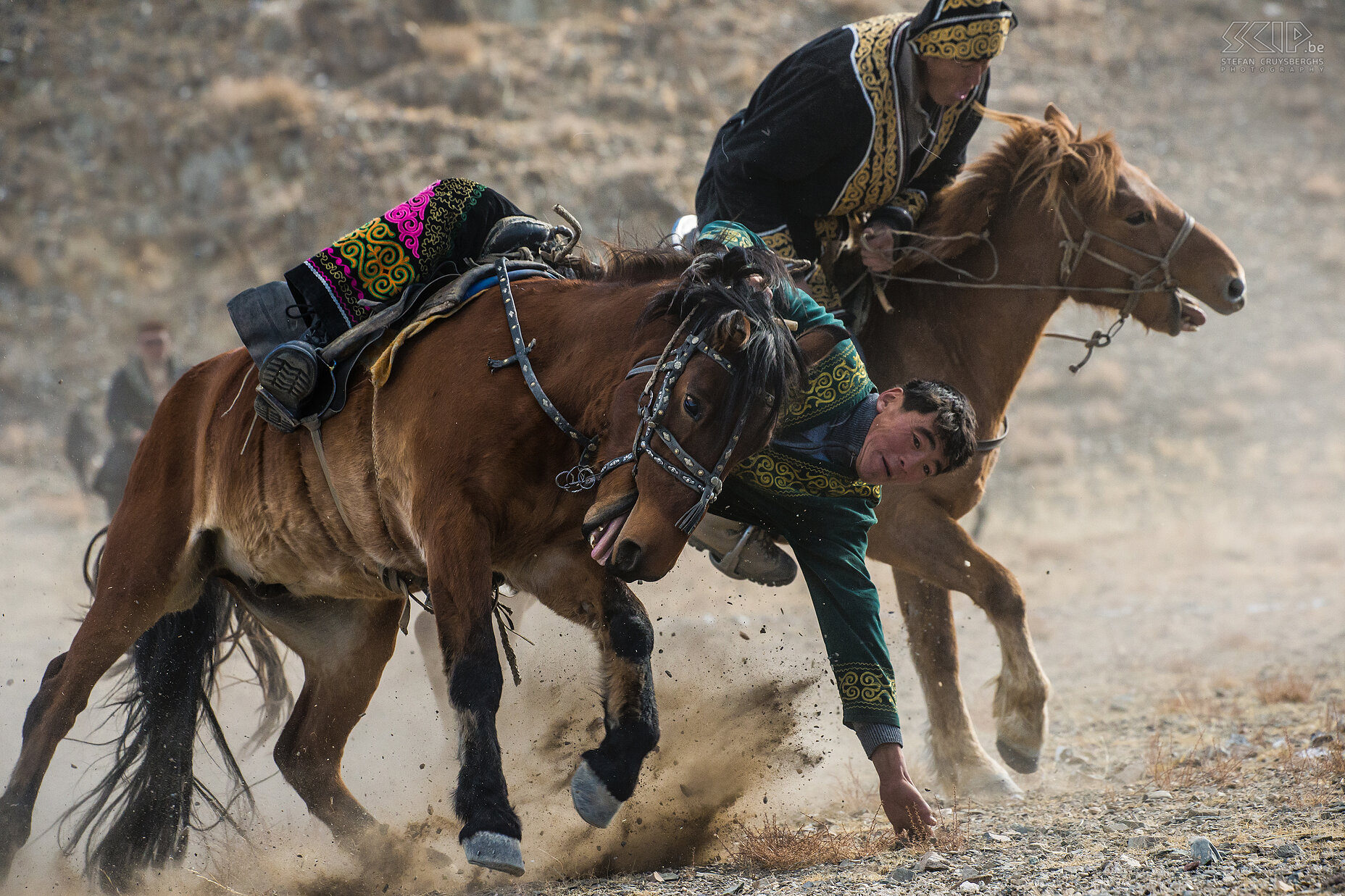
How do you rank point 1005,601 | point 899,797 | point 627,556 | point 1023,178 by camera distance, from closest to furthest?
point 627,556
point 899,797
point 1005,601
point 1023,178

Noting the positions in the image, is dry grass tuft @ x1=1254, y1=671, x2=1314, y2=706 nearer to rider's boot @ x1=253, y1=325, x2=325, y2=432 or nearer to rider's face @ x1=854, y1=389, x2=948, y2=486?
rider's face @ x1=854, y1=389, x2=948, y2=486

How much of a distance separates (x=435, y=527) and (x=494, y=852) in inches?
34.6

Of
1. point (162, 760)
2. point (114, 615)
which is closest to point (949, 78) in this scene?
point (114, 615)

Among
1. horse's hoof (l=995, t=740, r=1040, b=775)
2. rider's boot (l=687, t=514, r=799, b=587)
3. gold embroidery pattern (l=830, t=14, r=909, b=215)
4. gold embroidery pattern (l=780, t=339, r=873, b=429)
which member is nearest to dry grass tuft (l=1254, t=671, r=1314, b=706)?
horse's hoof (l=995, t=740, r=1040, b=775)

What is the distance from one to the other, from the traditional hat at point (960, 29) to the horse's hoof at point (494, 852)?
11.1 ft

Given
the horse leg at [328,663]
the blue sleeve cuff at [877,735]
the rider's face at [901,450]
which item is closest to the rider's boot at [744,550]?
the rider's face at [901,450]

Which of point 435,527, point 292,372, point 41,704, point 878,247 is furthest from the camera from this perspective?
point 878,247

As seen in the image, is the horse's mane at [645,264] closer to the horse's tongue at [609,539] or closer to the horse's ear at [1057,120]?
the horse's tongue at [609,539]

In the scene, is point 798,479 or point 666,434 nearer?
point 666,434

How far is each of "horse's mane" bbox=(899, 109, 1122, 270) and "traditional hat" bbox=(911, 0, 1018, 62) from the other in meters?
0.37

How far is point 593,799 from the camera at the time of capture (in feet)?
9.97

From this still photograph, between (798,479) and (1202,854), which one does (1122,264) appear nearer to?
(798,479)

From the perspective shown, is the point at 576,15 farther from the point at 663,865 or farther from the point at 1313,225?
the point at 663,865

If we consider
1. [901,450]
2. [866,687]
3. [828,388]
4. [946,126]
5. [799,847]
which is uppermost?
[946,126]
